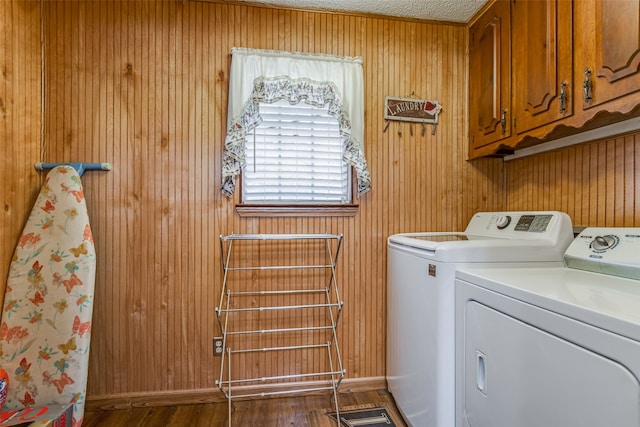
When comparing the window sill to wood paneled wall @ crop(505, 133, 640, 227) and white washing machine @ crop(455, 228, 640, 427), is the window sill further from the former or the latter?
wood paneled wall @ crop(505, 133, 640, 227)

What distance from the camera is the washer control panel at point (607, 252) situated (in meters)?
1.11

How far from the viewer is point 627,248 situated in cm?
115

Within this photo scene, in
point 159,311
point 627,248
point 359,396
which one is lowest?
point 359,396

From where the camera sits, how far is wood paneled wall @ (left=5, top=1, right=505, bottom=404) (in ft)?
5.74

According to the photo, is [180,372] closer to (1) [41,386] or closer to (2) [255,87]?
(1) [41,386]

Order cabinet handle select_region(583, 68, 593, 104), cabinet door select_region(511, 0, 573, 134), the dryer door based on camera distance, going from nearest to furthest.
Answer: the dryer door, cabinet handle select_region(583, 68, 593, 104), cabinet door select_region(511, 0, 573, 134)

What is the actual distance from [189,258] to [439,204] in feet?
5.44

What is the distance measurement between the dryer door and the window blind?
1.11m

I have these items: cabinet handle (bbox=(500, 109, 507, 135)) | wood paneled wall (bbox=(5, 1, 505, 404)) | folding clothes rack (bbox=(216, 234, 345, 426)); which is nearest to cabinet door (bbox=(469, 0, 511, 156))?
cabinet handle (bbox=(500, 109, 507, 135))

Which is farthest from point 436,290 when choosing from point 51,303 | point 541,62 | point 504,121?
point 51,303

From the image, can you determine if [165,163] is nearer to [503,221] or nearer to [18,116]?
[18,116]

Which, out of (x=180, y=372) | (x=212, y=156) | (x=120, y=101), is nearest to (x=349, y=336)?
(x=180, y=372)

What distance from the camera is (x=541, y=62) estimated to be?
144 centimetres

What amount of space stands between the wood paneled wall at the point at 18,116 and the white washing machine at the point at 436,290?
2.03 m
